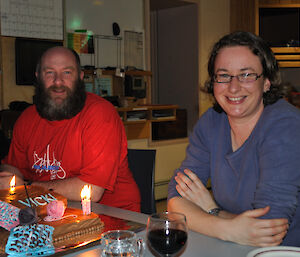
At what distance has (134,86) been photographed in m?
5.09

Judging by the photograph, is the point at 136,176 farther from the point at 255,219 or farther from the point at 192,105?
the point at 192,105

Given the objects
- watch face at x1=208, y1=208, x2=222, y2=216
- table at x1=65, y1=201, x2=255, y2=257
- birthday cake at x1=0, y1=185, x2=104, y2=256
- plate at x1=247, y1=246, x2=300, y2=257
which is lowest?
watch face at x1=208, y1=208, x2=222, y2=216

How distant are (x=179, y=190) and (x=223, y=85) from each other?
477 mm

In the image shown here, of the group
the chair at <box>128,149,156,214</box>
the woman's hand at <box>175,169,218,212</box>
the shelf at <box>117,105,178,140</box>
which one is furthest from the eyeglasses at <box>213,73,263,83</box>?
the shelf at <box>117,105,178,140</box>

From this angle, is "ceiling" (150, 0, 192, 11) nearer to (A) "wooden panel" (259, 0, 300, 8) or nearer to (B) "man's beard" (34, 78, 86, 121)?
(A) "wooden panel" (259, 0, 300, 8)

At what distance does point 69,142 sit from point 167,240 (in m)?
1.22

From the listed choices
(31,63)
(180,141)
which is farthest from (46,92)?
(180,141)

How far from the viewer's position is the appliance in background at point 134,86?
5.07 metres

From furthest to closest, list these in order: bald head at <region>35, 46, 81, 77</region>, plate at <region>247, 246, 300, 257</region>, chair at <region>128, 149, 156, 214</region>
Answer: bald head at <region>35, 46, 81, 77</region> < chair at <region>128, 149, 156, 214</region> < plate at <region>247, 246, 300, 257</region>

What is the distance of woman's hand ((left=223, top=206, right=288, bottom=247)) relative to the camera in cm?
131

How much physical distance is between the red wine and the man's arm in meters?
0.92

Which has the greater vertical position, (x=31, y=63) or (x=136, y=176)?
(x=31, y=63)

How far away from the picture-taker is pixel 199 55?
6.09 meters

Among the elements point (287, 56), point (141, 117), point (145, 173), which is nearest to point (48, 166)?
point (145, 173)
